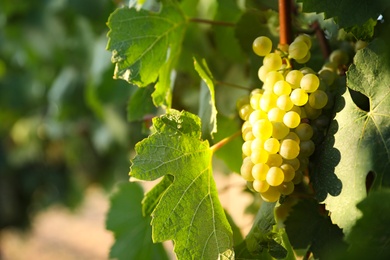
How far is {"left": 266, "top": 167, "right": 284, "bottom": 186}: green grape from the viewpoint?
611 mm

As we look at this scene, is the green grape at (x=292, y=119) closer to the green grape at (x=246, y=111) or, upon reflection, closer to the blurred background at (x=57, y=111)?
the green grape at (x=246, y=111)

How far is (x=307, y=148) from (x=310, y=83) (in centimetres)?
7

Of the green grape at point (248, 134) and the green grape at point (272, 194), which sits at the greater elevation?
the green grape at point (248, 134)

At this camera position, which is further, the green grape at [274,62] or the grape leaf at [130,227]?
the grape leaf at [130,227]

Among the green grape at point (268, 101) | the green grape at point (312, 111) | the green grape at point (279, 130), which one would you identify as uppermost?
the green grape at point (268, 101)

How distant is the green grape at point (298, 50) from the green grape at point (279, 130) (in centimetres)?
9

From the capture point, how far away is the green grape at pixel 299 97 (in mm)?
632

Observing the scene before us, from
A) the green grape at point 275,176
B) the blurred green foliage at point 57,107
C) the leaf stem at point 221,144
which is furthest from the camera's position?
the blurred green foliage at point 57,107

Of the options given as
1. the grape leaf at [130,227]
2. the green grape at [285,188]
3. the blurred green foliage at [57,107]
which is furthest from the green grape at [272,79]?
the blurred green foliage at [57,107]

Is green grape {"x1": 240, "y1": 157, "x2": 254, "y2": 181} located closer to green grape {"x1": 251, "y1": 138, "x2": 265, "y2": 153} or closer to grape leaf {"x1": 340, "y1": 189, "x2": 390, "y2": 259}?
green grape {"x1": 251, "y1": 138, "x2": 265, "y2": 153}

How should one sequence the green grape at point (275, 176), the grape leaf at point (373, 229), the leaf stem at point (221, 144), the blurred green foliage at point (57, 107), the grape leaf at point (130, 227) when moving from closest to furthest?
the grape leaf at point (373, 229) < the green grape at point (275, 176) < the leaf stem at point (221, 144) < the grape leaf at point (130, 227) < the blurred green foliage at point (57, 107)

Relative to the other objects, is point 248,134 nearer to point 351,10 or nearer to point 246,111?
point 246,111

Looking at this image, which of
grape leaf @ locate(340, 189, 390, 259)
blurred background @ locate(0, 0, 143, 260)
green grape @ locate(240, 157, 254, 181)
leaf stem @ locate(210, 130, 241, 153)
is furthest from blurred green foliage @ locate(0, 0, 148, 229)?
grape leaf @ locate(340, 189, 390, 259)

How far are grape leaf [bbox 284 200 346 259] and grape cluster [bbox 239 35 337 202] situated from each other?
0.29ft
